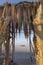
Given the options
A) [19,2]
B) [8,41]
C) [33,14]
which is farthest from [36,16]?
[8,41]

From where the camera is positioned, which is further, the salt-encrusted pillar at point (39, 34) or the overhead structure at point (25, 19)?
the overhead structure at point (25, 19)

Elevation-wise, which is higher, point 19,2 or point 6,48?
point 19,2

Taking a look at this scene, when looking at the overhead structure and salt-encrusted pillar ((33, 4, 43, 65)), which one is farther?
the overhead structure

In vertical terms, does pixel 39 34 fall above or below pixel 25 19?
below

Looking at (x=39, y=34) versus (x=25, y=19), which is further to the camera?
(x=25, y=19)

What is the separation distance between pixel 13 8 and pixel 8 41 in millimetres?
1762

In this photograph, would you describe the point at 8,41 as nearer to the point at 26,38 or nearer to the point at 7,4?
the point at 26,38

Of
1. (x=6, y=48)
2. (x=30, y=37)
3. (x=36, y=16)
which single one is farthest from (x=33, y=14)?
(x=6, y=48)

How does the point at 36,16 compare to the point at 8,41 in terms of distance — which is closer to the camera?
the point at 36,16

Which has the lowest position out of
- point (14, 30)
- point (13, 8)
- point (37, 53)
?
point (37, 53)

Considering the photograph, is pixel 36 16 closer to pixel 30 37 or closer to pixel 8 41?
pixel 30 37

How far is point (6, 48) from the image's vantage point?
1438 cm

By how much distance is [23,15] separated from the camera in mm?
13539

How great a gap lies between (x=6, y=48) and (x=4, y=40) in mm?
1066
